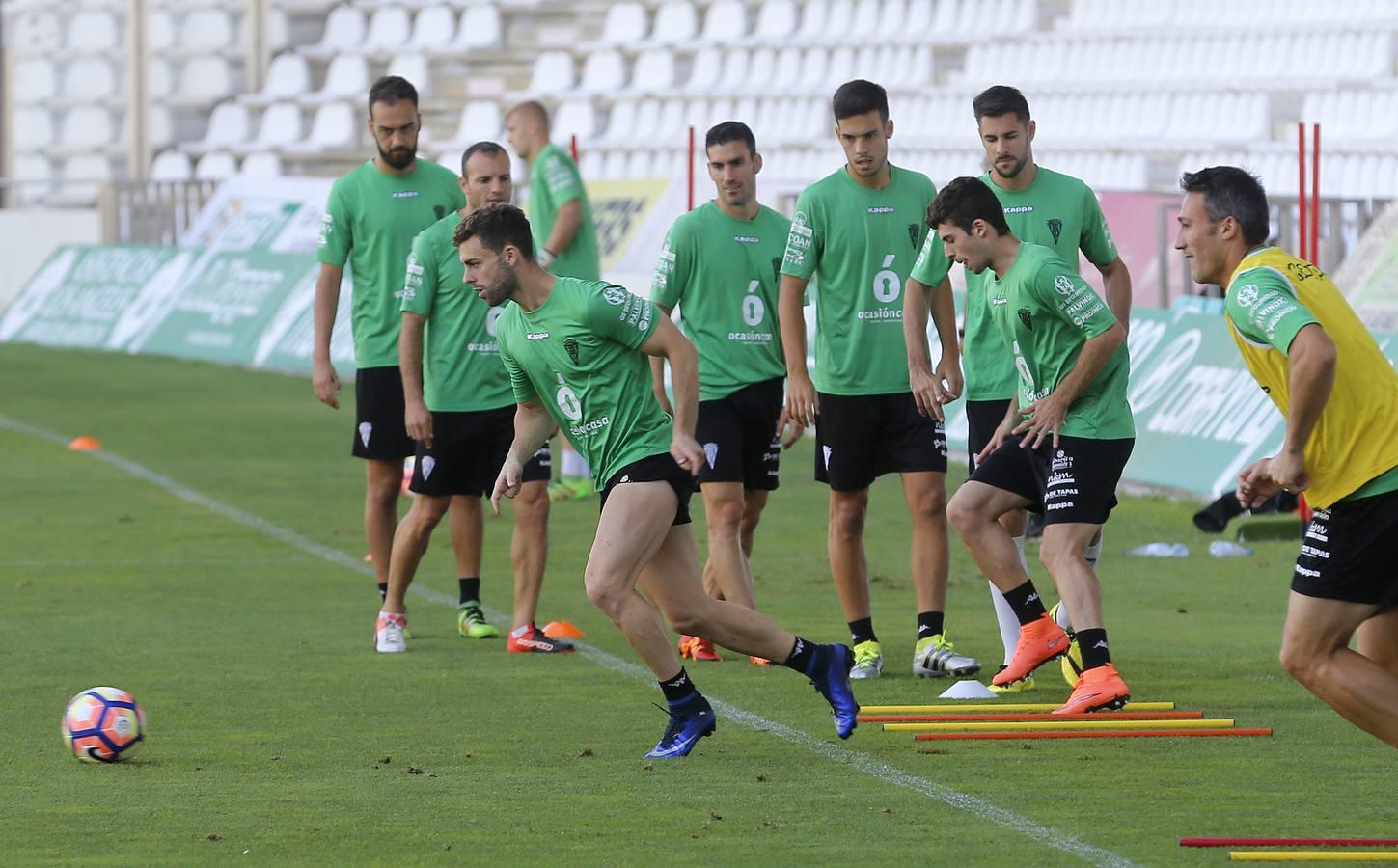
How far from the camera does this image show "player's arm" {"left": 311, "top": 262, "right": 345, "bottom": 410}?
398 inches

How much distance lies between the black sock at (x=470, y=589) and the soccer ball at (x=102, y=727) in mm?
2854

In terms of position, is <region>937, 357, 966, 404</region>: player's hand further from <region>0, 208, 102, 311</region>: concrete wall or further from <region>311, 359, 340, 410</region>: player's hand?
<region>0, 208, 102, 311</region>: concrete wall

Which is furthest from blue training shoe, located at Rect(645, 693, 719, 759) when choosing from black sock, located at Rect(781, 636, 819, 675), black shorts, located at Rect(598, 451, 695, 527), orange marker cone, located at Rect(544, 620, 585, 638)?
orange marker cone, located at Rect(544, 620, 585, 638)

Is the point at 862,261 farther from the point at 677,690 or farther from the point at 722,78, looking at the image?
the point at 722,78

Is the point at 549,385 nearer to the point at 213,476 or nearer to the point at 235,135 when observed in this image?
the point at 213,476

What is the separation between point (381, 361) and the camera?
10.2 metres

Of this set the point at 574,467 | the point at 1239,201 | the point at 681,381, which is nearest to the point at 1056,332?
the point at 681,381

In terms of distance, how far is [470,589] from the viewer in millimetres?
10234

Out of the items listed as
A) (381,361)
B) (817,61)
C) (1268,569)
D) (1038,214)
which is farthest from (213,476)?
(817,61)

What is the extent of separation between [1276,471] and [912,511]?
3151 mm

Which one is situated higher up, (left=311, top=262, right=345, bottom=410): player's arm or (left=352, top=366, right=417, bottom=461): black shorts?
(left=311, top=262, right=345, bottom=410): player's arm

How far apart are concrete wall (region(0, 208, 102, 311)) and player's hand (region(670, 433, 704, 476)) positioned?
30.8 meters

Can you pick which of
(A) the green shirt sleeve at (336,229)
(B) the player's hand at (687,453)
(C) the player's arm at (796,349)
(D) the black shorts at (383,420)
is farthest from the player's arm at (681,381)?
(A) the green shirt sleeve at (336,229)

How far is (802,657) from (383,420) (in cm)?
329
